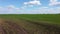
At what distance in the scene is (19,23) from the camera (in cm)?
211

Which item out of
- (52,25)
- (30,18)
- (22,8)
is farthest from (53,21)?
(22,8)

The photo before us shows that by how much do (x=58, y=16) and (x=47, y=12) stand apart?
0.57 feet

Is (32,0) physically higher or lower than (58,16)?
higher

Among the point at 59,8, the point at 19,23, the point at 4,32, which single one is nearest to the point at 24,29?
the point at 19,23

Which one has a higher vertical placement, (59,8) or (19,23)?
(59,8)

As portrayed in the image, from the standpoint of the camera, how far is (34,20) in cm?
211

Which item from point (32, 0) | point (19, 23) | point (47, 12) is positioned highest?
point (32, 0)

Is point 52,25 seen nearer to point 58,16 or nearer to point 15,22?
point 58,16

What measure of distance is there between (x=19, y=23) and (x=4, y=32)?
0.85 ft

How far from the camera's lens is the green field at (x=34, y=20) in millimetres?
2084

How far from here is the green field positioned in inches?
82.0

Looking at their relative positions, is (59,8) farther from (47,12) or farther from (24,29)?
(24,29)

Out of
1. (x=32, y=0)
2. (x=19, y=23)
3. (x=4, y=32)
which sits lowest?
(x=4, y=32)

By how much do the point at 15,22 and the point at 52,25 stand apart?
555 millimetres
